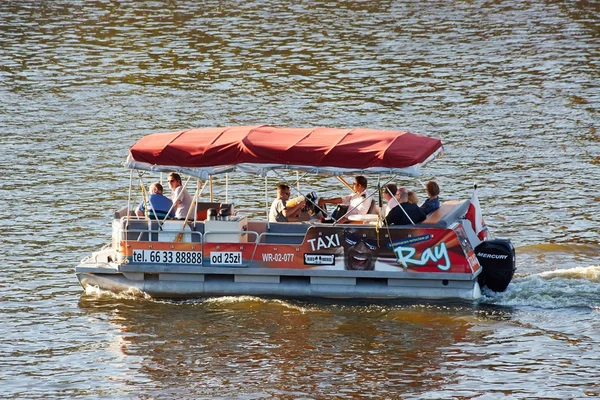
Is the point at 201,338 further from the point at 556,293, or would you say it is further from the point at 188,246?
the point at 556,293

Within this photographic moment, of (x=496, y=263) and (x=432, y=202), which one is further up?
(x=432, y=202)

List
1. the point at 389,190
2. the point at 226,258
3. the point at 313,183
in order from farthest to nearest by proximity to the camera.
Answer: the point at 313,183 < the point at 226,258 < the point at 389,190

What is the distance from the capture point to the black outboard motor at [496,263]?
19.5 metres

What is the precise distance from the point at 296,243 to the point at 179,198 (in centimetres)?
Result: 233

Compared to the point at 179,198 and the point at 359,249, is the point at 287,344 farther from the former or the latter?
the point at 179,198

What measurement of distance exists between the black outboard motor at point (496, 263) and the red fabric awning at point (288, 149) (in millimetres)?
1849

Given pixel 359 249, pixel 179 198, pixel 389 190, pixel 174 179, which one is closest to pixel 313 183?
→ pixel 174 179

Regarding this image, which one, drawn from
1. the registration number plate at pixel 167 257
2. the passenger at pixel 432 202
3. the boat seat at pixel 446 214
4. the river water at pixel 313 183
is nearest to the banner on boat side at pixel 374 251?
the boat seat at pixel 446 214

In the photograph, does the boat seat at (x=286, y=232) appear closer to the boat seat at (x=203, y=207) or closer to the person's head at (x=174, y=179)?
the boat seat at (x=203, y=207)

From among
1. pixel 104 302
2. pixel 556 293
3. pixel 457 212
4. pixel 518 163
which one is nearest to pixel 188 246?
pixel 104 302

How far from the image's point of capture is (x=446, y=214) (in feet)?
66.4

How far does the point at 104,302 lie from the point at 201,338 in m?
2.82

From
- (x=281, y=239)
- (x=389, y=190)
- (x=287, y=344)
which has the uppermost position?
(x=389, y=190)

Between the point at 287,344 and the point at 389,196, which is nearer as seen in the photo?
the point at 287,344
